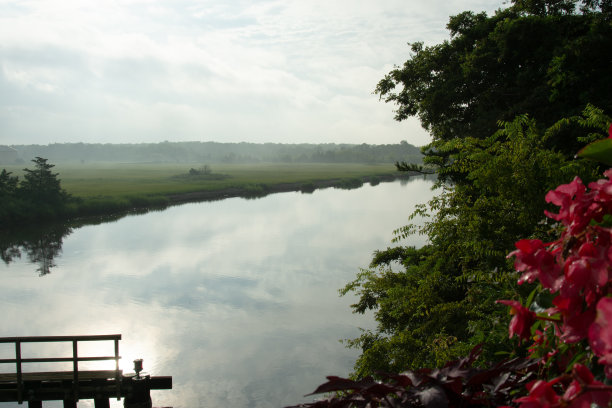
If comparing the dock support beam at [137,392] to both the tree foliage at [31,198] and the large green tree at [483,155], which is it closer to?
the large green tree at [483,155]

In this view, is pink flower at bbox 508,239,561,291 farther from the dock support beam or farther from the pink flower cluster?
the dock support beam

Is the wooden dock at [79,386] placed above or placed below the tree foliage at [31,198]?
below

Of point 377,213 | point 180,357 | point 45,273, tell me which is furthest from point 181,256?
point 377,213

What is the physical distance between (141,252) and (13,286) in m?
8.24

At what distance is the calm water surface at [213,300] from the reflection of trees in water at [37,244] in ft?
2.13

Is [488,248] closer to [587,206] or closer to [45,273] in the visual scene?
[587,206]

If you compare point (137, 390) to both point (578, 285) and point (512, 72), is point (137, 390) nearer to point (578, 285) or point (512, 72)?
point (578, 285)

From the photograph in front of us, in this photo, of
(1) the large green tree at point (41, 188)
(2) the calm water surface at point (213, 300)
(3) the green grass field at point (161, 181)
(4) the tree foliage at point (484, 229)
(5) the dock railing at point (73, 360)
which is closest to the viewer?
(4) the tree foliage at point (484, 229)

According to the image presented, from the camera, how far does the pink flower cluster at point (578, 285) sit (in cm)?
90

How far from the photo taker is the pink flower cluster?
2.97 feet

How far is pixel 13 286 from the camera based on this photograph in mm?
24672

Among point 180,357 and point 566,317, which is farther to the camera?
point 180,357

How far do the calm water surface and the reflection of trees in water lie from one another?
0.65 metres

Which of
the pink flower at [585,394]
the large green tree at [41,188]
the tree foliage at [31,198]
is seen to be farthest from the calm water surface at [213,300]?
the pink flower at [585,394]
